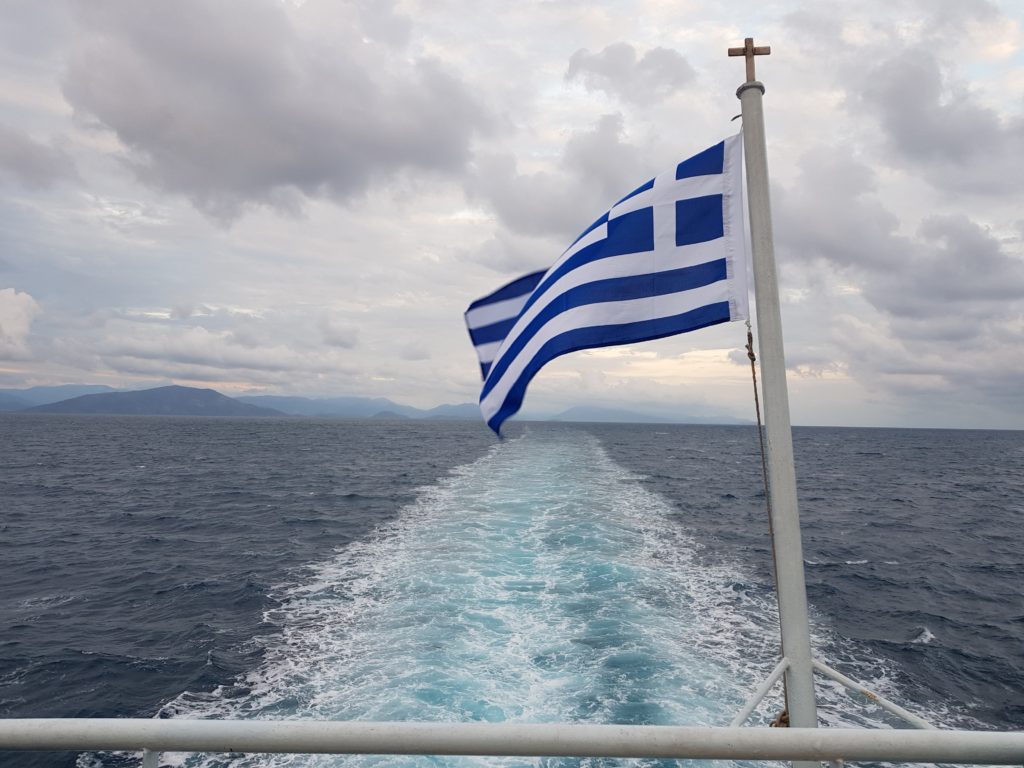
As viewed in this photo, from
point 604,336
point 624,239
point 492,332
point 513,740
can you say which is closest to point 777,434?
point 604,336

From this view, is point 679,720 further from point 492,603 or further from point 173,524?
point 173,524

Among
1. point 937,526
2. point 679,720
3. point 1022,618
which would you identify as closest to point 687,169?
point 679,720

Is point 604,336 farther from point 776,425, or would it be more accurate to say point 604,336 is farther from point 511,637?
point 511,637

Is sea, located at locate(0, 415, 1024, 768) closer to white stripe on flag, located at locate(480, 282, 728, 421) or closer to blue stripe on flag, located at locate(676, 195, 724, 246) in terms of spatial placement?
white stripe on flag, located at locate(480, 282, 728, 421)

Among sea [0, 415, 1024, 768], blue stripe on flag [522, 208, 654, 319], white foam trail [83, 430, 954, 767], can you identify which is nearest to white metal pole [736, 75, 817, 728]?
blue stripe on flag [522, 208, 654, 319]

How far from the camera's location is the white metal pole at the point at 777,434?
3.02 metres

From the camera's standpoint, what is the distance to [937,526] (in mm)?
27656

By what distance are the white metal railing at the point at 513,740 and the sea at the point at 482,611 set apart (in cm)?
591

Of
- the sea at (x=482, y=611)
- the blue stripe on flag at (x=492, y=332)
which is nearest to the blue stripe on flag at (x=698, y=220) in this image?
the blue stripe on flag at (x=492, y=332)

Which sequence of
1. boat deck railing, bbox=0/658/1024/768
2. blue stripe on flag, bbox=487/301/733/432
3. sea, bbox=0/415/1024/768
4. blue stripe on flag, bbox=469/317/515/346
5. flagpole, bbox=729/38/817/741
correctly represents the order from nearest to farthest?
boat deck railing, bbox=0/658/1024/768
flagpole, bbox=729/38/817/741
blue stripe on flag, bbox=487/301/733/432
blue stripe on flag, bbox=469/317/515/346
sea, bbox=0/415/1024/768

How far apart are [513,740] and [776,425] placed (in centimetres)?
215

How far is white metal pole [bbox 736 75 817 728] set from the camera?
3.02 metres

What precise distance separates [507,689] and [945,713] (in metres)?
7.36

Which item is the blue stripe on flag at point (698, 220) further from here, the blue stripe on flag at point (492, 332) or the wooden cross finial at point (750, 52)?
the blue stripe on flag at point (492, 332)
